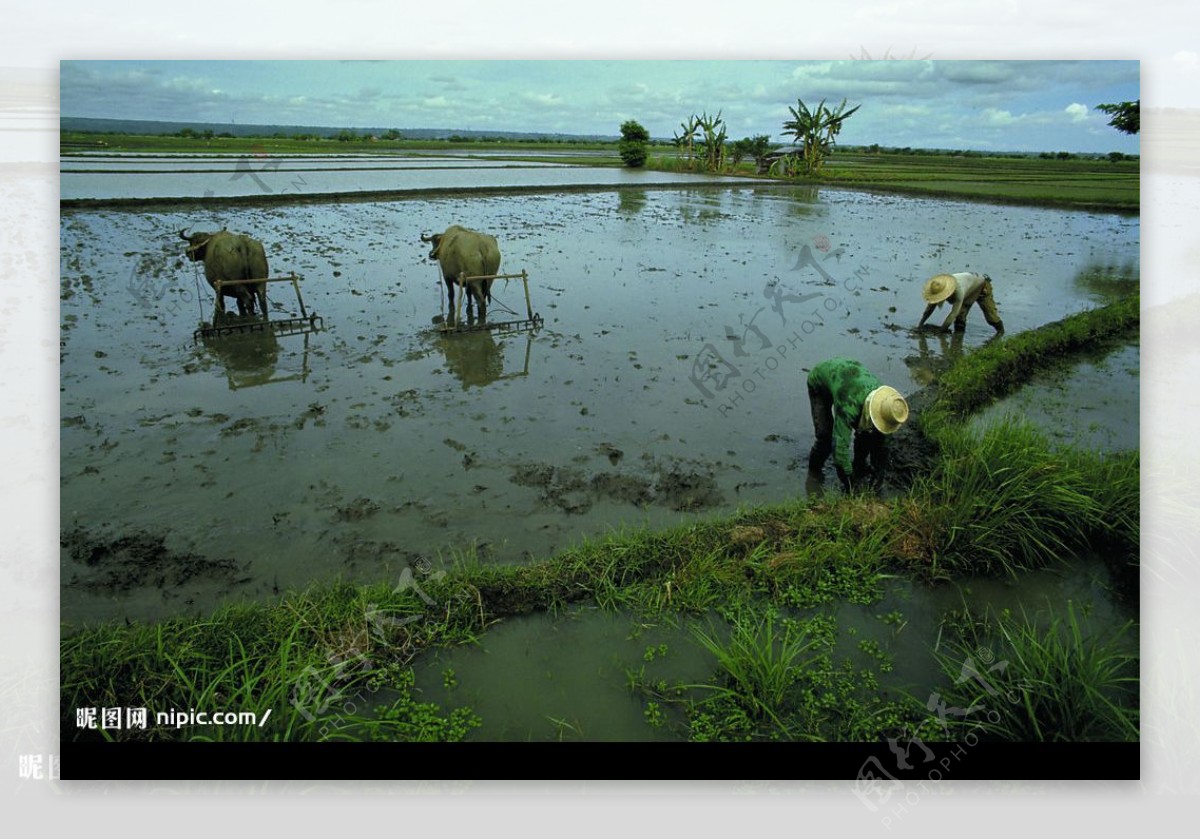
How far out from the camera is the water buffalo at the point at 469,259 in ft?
23.9

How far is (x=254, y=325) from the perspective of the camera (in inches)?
254

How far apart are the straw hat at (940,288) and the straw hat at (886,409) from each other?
10.9ft

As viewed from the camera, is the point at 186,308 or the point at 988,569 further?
the point at 186,308

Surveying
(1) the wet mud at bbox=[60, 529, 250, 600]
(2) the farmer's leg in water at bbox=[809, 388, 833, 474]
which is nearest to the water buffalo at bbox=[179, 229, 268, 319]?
(1) the wet mud at bbox=[60, 529, 250, 600]

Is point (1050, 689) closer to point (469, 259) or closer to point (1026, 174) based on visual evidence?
point (1026, 174)

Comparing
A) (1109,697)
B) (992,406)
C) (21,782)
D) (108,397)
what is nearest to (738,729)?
(1109,697)

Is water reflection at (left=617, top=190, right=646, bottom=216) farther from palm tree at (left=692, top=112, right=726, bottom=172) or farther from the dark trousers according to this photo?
the dark trousers

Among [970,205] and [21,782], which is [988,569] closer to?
[21,782]

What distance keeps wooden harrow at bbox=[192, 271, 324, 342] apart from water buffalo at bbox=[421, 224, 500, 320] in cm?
136

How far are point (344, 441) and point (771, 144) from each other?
3.39 meters

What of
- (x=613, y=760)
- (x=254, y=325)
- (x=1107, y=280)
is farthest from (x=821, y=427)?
(x=254, y=325)

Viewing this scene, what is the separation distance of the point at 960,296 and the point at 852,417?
A: 12.4 feet

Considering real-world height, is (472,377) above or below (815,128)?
below

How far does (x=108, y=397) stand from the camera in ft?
17.0
